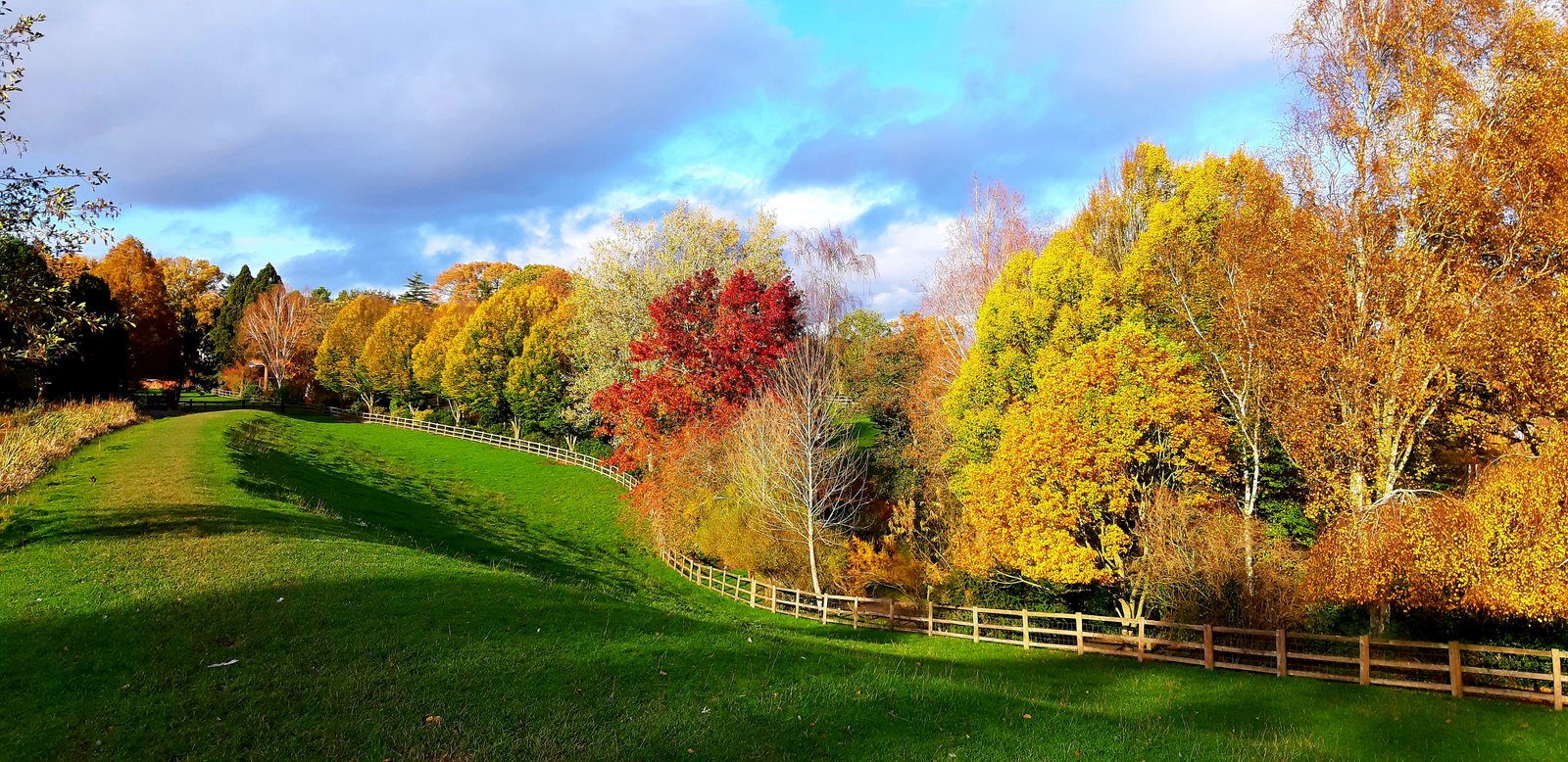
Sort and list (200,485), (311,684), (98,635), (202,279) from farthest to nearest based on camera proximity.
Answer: (202,279)
(200,485)
(98,635)
(311,684)

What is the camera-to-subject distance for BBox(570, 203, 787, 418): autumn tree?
39281 mm

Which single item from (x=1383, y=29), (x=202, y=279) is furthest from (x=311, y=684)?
(x=202, y=279)

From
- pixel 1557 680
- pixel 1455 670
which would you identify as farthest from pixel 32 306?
pixel 1557 680

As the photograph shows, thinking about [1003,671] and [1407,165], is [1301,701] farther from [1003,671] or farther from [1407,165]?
[1407,165]

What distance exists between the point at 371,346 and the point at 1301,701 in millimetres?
62511

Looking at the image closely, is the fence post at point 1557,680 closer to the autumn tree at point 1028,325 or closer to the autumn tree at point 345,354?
the autumn tree at point 1028,325

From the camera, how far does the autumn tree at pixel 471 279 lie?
9238 centimetres

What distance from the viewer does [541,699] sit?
884 centimetres

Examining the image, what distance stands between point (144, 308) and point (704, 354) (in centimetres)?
4451

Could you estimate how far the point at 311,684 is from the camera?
8.90 meters

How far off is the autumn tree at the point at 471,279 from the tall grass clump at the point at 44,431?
5731 cm

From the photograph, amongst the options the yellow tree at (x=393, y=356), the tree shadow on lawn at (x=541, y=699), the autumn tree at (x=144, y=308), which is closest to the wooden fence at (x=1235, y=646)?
the tree shadow on lawn at (x=541, y=699)

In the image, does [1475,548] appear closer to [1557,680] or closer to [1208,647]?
[1557,680]

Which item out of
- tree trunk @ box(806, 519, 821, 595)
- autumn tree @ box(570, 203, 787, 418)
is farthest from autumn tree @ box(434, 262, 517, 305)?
tree trunk @ box(806, 519, 821, 595)
